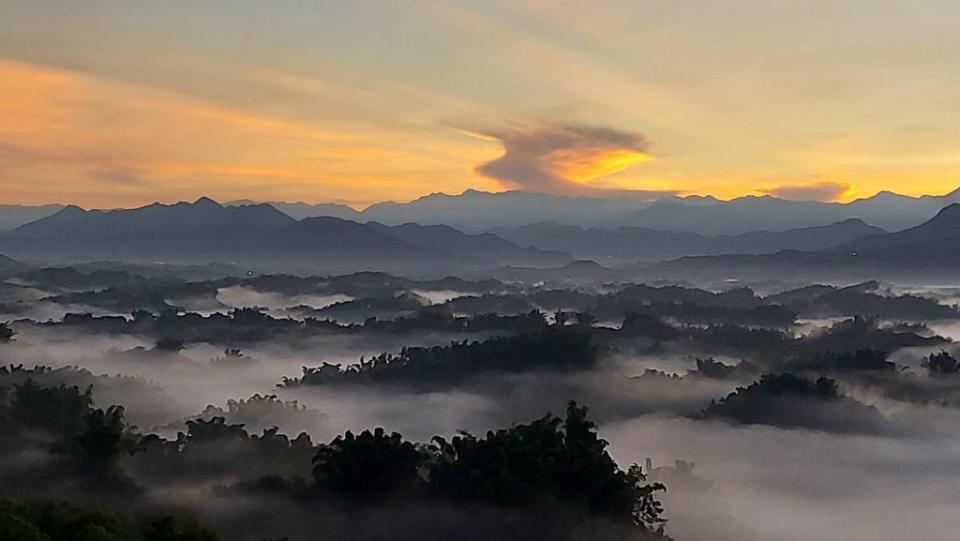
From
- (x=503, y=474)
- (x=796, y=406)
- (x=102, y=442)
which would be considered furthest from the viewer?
(x=796, y=406)

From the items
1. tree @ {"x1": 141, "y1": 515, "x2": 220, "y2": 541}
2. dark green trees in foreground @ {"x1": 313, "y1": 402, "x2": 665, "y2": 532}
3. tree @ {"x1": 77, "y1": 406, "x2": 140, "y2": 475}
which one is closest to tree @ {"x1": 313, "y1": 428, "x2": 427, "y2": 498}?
dark green trees in foreground @ {"x1": 313, "y1": 402, "x2": 665, "y2": 532}

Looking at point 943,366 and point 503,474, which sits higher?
point 503,474

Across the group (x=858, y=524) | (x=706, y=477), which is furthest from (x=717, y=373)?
(x=858, y=524)

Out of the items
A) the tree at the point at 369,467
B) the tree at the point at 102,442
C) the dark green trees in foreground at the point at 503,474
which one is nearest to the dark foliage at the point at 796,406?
the dark green trees in foreground at the point at 503,474

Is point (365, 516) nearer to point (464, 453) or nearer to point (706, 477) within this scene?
point (464, 453)

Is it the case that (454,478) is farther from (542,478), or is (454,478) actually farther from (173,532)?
(173,532)

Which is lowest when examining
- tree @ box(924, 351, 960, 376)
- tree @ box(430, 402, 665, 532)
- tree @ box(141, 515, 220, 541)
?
tree @ box(924, 351, 960, 376)

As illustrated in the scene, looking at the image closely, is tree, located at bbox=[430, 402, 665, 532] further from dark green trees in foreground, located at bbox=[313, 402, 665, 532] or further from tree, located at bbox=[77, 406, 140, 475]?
tree, located at bbox=[77, 406, 140, 475]

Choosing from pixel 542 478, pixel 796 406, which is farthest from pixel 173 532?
A: pixel 796 406

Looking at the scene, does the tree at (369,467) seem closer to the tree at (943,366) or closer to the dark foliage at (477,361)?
the dark foliage at (477,361)

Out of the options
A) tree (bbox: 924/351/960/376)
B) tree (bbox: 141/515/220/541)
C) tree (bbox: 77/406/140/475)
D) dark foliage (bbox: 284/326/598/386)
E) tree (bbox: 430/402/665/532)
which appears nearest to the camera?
tree (bbox: 141/515/220/541)

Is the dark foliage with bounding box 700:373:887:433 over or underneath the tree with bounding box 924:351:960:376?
underneath
